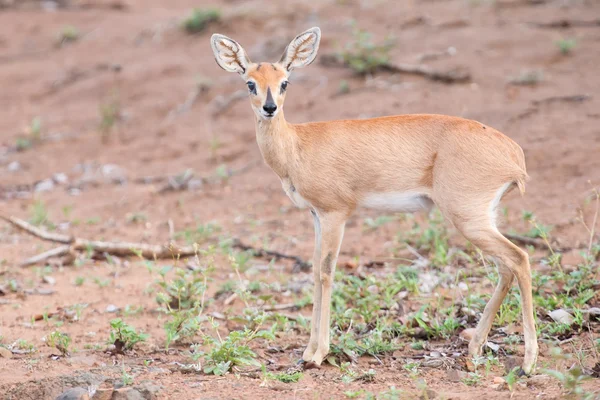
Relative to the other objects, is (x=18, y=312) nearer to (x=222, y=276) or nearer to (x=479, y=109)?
(x=222, y=276)

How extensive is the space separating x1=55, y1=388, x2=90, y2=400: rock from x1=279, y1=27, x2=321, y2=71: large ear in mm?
2907

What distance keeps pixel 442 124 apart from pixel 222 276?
10.4 ft

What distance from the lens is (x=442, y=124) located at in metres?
5.76

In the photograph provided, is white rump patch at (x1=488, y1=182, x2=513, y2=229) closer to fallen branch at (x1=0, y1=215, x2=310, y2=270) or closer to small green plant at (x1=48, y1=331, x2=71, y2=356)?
fallen branch at (x1=0, y1=215, x2=310, y2=270)

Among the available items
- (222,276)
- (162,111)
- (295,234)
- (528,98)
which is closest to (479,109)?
(528,98)

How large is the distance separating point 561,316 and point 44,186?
314 inches

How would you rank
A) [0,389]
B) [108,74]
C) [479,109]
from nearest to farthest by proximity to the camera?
[0,389]
[479,109]
[108,74]

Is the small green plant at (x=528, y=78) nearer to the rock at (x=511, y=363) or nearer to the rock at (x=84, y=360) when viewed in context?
the rock at (x=511, y=363)

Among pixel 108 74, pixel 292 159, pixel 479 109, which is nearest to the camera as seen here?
pixel 292 159

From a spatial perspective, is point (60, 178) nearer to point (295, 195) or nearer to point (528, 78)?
point (295, 195)

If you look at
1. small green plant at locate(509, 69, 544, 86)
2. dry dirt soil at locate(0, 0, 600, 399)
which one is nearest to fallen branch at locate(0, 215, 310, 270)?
dry dirt soil at locate(0, 0, 600, 399)

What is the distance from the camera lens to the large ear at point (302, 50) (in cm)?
620

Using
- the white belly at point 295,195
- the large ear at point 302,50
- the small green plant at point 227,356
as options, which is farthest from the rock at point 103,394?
the large ear at point 302,50

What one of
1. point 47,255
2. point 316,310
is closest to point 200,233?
point 47,255
